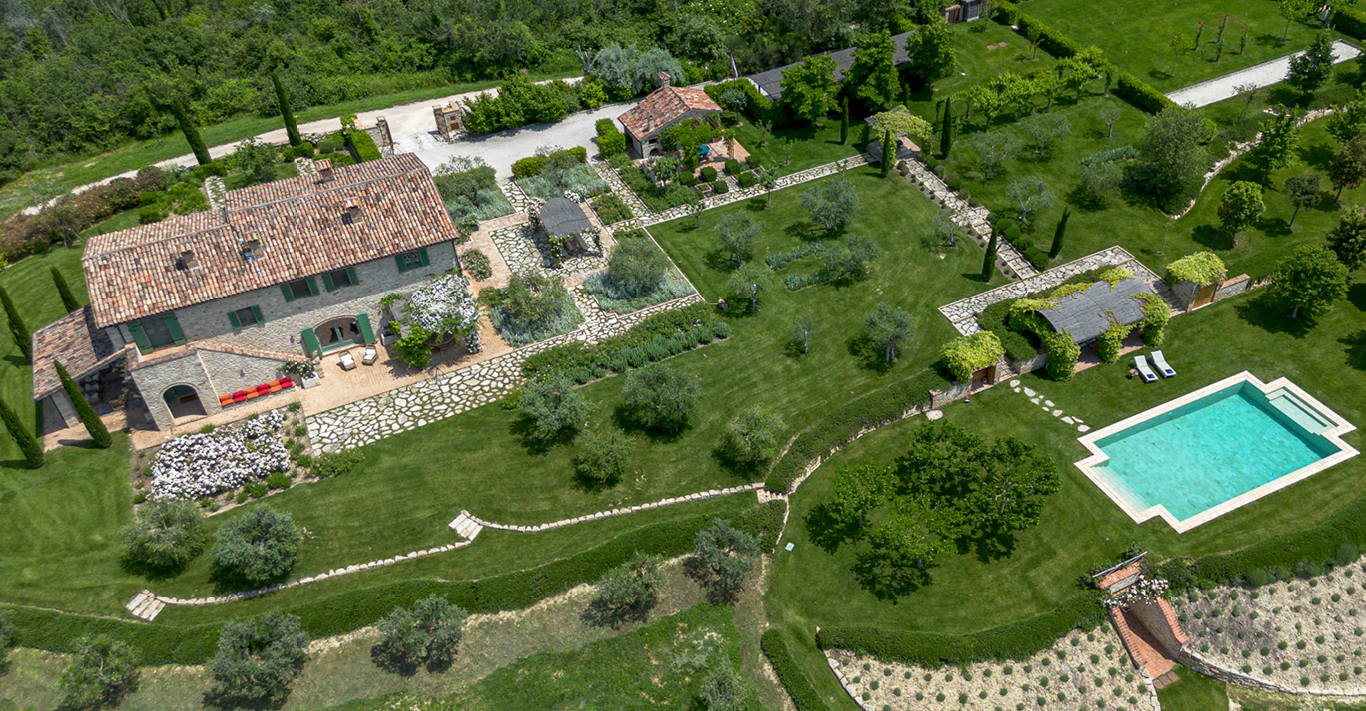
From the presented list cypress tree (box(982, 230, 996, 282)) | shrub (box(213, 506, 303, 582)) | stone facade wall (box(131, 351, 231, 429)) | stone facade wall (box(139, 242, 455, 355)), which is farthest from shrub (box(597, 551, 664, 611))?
cypress tree (box(982, 230, 996, 282))

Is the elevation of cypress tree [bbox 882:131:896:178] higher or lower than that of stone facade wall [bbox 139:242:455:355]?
lower

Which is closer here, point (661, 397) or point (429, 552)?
point (429, 552)

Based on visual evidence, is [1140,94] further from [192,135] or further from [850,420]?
[192,135]

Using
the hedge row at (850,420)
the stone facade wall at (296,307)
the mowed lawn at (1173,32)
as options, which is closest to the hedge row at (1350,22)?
the mowed lawn at (1173,32)

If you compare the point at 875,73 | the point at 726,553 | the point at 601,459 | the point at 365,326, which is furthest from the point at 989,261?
the point at 365,326

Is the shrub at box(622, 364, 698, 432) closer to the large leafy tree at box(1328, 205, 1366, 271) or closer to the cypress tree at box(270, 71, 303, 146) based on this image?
the large leafy tree at box(1328, 205, 1366, 271)

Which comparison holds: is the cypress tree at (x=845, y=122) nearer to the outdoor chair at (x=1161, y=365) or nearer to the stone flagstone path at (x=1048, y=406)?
the stone flagstone path at (x=1048, y=406)
